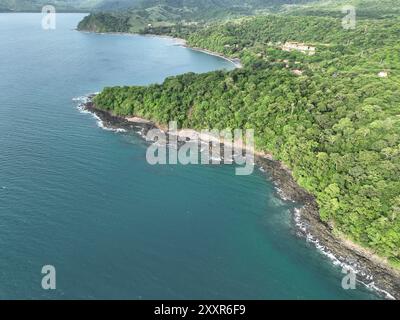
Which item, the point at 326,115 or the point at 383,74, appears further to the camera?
the point at 383,74

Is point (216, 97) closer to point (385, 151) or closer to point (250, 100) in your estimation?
point (250, 100)

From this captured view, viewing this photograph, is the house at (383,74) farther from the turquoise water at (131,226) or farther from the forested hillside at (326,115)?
the turquoise water at (131,226)

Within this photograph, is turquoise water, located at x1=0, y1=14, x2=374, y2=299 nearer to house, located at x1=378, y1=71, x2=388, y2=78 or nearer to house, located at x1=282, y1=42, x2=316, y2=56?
house, located at x1=378, y1=71, x2=388, y2=78

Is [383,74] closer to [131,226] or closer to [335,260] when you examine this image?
[335,260]

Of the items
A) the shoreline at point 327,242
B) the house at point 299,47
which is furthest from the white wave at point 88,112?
the house at point 299,47

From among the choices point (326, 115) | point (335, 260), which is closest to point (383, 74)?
point (326, 115)

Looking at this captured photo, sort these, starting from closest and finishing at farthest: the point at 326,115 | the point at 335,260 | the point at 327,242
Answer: the point at 335,260 < the point at 327,242 < the point at 326,115

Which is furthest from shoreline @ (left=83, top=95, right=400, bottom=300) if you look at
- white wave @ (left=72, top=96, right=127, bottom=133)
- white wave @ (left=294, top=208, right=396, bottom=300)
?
white wave @ (left=72, top=96, right=127, bottom=133)
